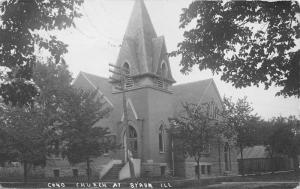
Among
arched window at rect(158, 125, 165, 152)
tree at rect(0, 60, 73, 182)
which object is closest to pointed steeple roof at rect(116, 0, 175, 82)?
arched window at rect(158, 125, 165, 152)

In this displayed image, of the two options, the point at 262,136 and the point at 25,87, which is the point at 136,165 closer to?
the point at 262,136

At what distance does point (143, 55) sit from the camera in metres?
33.9

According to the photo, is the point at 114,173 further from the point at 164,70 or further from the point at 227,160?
the point at 227,160

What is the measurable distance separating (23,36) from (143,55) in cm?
2442

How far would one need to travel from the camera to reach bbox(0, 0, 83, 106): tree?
31.1 feet

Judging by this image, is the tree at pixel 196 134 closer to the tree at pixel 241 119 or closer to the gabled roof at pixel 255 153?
the tree at pixel 241 119

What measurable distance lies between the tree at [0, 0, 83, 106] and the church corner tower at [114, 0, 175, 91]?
23.1 m

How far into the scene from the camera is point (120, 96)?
35906mm

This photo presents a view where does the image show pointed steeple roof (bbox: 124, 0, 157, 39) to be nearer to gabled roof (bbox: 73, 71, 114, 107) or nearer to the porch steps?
gabled roof (bbox: 73, 71, 114, 107)

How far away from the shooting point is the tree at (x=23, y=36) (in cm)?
949

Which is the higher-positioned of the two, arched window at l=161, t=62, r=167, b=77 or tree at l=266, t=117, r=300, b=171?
arched window at l=161, t=62, r=167, b=77

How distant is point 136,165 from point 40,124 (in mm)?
8236

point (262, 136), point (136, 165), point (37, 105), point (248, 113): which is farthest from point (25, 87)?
point (262, 136)

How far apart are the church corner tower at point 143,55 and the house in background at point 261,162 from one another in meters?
19.4
